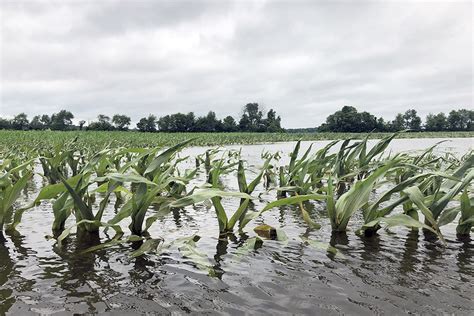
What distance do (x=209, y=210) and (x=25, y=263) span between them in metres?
2.19

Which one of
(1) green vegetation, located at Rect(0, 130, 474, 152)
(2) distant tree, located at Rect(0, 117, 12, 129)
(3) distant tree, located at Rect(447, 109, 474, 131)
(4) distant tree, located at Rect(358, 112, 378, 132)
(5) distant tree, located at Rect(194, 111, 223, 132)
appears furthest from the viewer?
(3) distant tree, located at Rect(447, 109, 474, 131)

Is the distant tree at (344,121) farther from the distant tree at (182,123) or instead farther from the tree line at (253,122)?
the distant tree at (182,123)

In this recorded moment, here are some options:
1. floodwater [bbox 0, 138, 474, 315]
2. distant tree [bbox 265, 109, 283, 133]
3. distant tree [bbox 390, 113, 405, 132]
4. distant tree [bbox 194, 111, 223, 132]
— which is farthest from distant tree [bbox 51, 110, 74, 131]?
floodwater [bbox 0, 138, 474, 315]

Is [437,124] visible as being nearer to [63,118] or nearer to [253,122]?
[253,122]

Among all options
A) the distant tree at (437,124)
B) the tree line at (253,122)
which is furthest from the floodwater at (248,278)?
the distant tree at (437,124)

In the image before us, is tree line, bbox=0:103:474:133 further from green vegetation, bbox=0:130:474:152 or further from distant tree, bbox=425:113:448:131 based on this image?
green vegetation, bbox=0:130:474:152

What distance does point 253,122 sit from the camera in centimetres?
8856

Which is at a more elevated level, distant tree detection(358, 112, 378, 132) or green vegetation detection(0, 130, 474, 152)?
distant tree detection(358, 112, 378, 132)

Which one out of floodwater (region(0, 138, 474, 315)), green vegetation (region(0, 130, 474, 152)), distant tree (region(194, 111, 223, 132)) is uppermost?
distant tree (region(194, 111, 223, 132))

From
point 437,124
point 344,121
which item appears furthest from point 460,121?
point 344,121

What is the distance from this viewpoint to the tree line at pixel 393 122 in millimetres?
81812

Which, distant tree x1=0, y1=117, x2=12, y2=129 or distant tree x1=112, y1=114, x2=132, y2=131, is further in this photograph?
distant tree x1=112, y1=114, x2=132, y2=131

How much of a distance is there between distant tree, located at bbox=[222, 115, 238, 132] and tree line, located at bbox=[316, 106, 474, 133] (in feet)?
75.5

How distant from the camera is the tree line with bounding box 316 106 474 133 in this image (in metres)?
81.8
